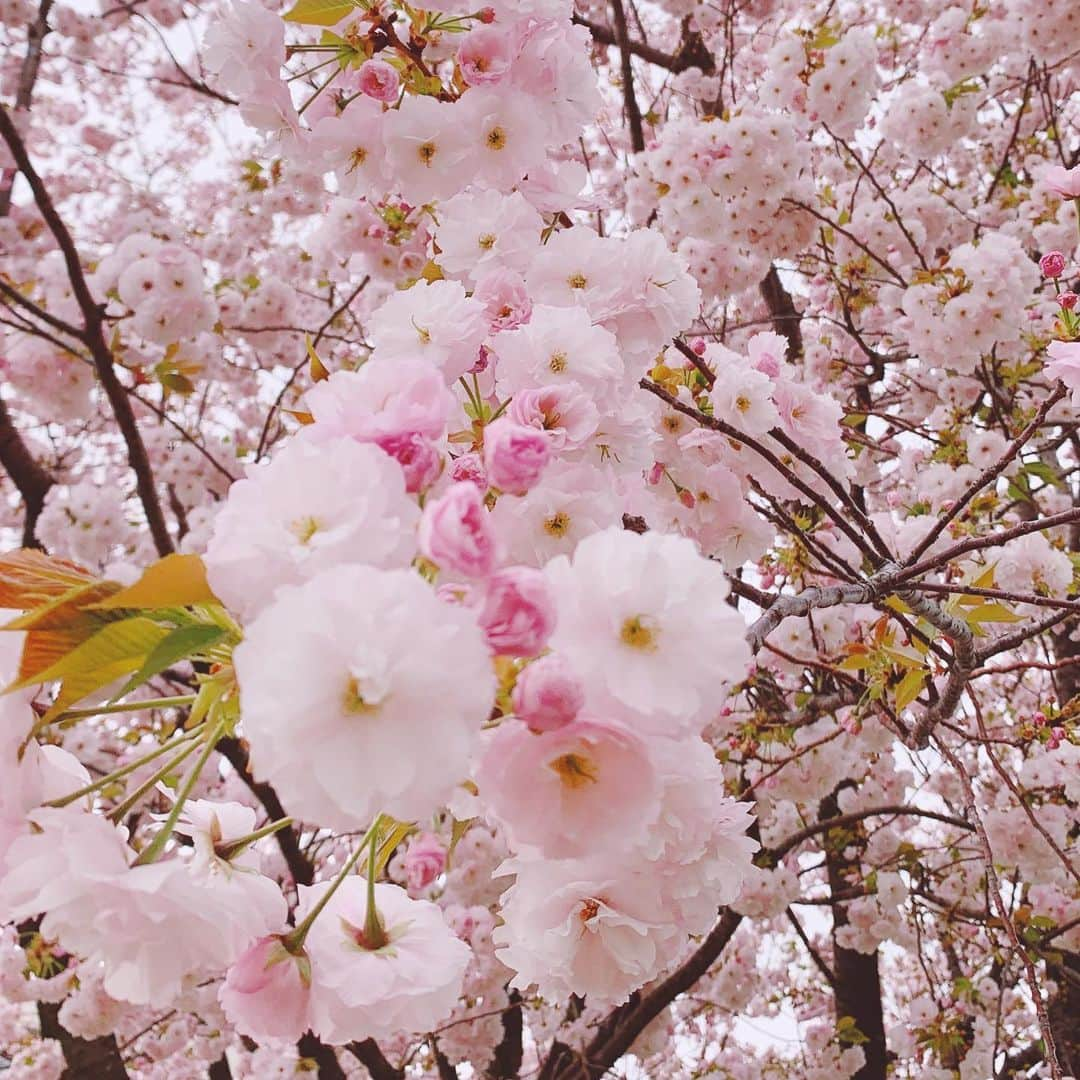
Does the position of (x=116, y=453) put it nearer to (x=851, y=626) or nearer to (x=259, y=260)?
(x=259, y=260)

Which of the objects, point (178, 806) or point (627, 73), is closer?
point (178, 806)

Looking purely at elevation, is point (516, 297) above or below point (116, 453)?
below

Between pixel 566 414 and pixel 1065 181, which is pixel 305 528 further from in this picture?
pixel 1065 181

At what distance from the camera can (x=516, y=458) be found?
28.8 inches

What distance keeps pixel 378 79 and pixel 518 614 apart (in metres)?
1.08

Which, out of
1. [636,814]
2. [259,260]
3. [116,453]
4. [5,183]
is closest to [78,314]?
[5,183]

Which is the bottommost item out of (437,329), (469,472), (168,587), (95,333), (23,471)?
(168,587)

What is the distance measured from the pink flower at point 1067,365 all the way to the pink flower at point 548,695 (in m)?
1.00

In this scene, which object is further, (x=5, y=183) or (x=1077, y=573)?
(x=5, y=183)

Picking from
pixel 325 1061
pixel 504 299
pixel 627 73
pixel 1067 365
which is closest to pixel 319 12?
pixel 504 299

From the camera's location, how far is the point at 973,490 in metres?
1.36

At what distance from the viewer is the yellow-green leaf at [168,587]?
0.68 m

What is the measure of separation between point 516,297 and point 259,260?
18.6ft

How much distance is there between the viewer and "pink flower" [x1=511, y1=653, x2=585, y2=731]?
607 millimetres
